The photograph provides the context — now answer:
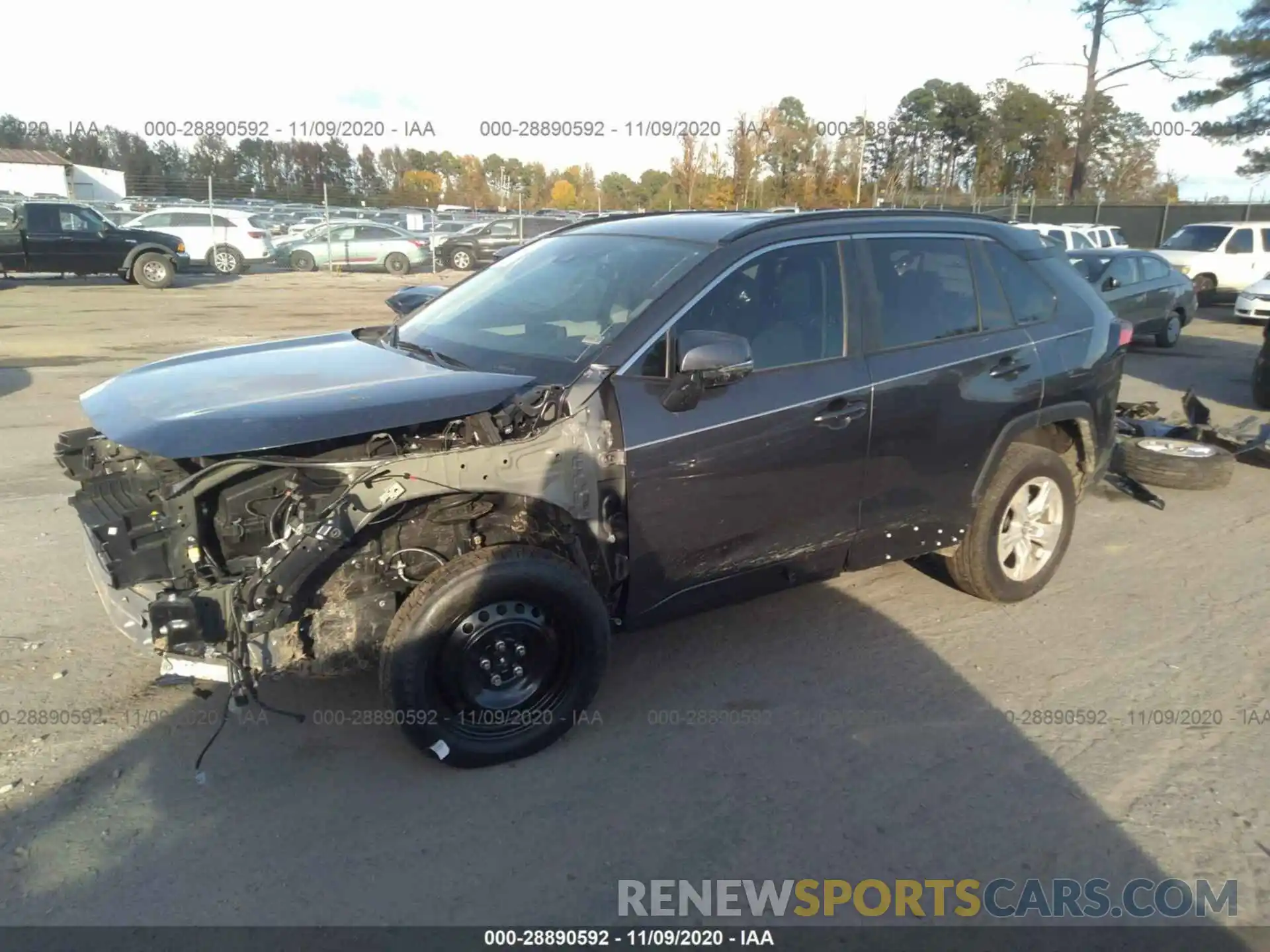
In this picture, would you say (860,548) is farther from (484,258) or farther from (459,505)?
(484,258)

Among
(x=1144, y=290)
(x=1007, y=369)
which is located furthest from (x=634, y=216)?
(x=1144, y=290)

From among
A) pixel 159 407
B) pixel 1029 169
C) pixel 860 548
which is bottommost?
pixel 860 548

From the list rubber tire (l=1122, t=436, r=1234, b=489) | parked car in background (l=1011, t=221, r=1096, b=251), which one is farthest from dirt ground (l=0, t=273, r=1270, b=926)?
parked car in background (l=1011, t=221, r=1096, b=251)

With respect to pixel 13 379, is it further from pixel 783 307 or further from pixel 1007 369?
pixel 1007 369

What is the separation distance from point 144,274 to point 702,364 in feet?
71.3

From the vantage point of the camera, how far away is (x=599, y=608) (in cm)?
352

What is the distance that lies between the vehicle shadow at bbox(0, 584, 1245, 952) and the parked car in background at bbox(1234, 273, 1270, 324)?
56.7 feet

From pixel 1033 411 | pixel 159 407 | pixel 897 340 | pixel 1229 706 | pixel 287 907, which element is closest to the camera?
pixel 287 907

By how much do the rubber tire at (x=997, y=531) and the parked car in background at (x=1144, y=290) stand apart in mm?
9260

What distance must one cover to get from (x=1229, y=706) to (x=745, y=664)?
81.3 inches

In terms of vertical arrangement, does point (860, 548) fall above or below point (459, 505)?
below

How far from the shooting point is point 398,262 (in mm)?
Result: 28953

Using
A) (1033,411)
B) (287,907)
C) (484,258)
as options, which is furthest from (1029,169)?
(287,907)

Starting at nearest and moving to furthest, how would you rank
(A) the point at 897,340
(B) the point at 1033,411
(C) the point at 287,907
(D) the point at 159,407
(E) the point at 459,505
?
(C) the point at 287,907, (D) the point at 159,407, (E) the point at 459,505, (A) the point at 897,340, (B) the point at 1033,411
